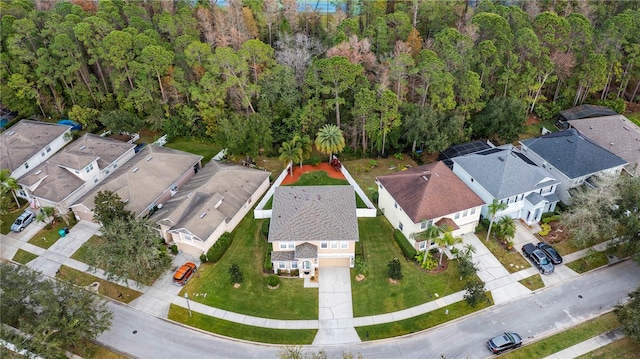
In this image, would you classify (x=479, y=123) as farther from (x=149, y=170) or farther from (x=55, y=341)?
(x=55, y=341)

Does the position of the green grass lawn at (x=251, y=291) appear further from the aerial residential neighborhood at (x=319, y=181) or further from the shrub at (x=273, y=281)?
the shrub at (x=273, y=281)

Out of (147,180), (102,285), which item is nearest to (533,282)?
(102,285)

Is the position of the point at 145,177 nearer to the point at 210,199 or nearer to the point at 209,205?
the point at 210,199

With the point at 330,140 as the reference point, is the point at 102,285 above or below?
below

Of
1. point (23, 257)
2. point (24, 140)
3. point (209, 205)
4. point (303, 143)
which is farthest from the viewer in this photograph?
point (24, 140)

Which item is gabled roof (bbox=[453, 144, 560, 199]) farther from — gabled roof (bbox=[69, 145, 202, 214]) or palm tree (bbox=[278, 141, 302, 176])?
gabled roof (bbox=[69, 145, 202, 214])

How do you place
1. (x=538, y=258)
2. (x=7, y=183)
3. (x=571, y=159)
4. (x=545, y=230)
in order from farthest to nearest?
(x=571, y=159) → (x=7, y=183) → (x=545, y=230) → (x=538, y=258)
